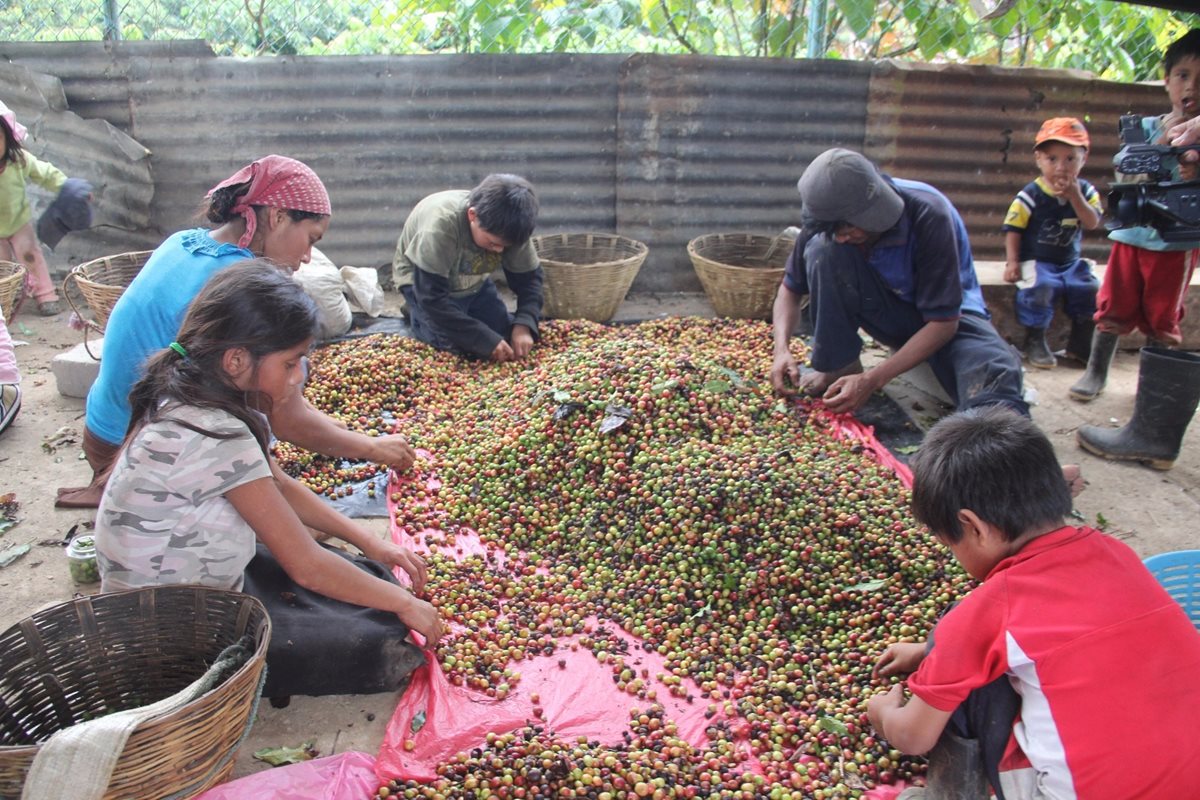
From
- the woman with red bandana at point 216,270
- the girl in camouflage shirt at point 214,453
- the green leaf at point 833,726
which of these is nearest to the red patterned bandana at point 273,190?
the woman with red bandana at point 216,270

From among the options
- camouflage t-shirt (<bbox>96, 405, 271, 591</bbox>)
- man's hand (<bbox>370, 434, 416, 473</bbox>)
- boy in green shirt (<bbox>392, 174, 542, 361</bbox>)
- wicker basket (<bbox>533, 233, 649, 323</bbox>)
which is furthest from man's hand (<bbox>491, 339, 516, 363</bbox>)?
camouflage t-shirt (<bbox>96, 405, 271, 591</bbox>)

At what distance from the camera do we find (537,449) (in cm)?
343

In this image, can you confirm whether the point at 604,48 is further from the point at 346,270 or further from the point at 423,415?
the point at 423,415

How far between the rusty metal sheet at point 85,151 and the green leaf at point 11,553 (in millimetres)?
3387

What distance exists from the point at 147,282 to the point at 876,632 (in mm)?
2496

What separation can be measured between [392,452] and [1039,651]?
2348 millimetres

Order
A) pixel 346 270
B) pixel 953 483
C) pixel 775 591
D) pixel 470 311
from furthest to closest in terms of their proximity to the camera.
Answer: pixel 346 270
pixel 470 311
pixel 775 591
pixel 953 483

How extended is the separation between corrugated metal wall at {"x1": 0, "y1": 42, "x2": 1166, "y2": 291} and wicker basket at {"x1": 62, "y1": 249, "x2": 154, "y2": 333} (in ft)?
3.75

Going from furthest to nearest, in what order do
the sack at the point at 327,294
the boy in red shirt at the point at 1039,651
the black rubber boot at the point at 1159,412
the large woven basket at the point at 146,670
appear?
the sack at the point at 327,294
the black rubber boot at the point at 1159,412
the large woven basket at the point at 146,670
the boy in red shirt at the point at 1039,651

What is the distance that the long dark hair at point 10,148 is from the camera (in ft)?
15.7

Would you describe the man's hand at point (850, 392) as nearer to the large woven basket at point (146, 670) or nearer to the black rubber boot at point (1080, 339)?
the black rubber boot at point (1080, 339)

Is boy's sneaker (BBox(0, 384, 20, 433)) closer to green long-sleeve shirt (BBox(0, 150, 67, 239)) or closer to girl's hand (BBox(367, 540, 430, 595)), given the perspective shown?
green long-sleeve shirt (BBox(0, 150, 67, 239))

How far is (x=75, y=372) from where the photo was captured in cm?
429

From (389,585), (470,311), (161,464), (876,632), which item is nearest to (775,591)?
(876,632)
